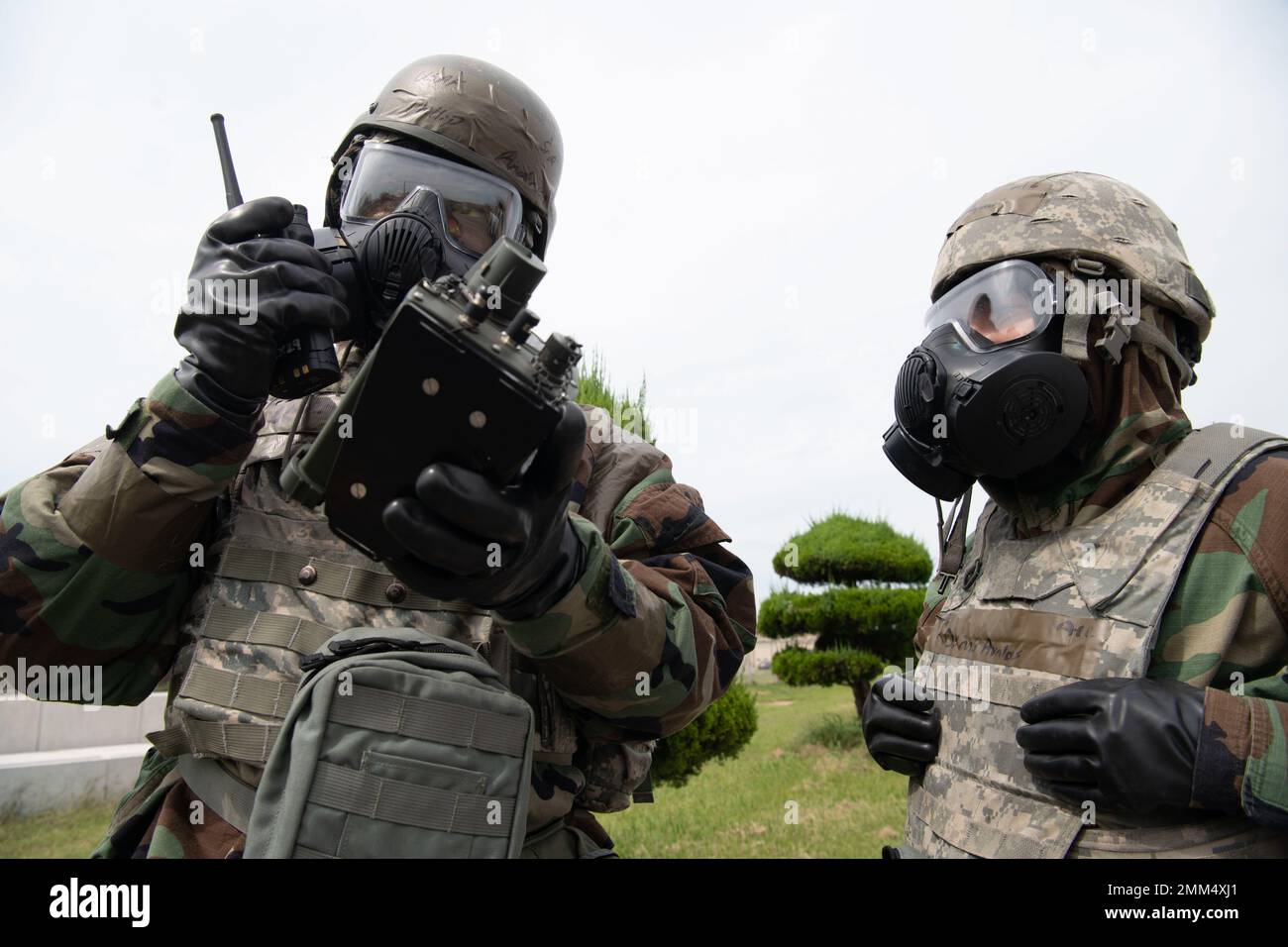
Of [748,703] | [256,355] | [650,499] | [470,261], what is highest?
[470,261]

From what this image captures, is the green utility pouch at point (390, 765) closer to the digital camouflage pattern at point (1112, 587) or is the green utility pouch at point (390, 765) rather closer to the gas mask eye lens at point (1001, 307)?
the digital camouflage pattern at point (1112, 587)

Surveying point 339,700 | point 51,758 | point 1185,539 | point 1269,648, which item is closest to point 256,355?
point 339,700

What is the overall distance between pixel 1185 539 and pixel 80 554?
2.56 m

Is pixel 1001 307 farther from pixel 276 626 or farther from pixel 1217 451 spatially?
pixel 276 626

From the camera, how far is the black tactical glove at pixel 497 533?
5.35ft

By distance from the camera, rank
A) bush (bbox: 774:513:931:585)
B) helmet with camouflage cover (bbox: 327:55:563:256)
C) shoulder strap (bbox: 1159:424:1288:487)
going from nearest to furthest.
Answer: shoulder strap (bbox: 1159:424:1288:487) < helmet with camouflage cover (bbox: 327:55:563:256) < bush (bbox: 774:513:931:585)

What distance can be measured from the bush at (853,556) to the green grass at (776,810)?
2.20 meters

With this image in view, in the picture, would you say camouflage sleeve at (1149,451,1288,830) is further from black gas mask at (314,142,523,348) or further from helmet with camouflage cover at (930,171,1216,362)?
black gas mask at (314,142,523,348)

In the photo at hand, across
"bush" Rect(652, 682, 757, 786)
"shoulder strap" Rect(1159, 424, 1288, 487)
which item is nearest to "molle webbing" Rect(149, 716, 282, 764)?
"shoulder strap" Rect(1159, 424, 1288, 487)

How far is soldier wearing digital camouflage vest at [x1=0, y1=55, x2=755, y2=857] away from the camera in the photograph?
6.40ft

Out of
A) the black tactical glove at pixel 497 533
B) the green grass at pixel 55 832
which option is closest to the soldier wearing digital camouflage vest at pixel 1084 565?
the black tactical glove at pixel 497 533

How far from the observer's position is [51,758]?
297 inches

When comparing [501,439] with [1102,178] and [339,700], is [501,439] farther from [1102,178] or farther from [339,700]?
[1102,178]

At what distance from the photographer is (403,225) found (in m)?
2.20
